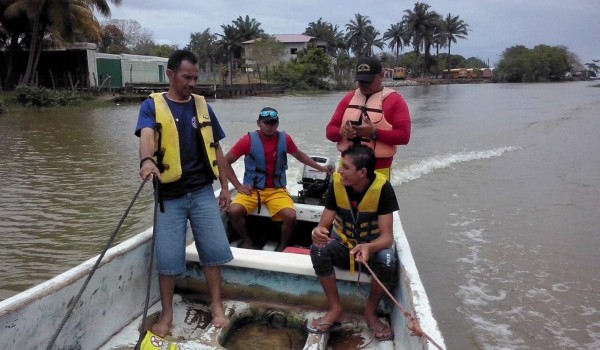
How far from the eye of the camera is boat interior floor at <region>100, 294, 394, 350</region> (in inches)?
121

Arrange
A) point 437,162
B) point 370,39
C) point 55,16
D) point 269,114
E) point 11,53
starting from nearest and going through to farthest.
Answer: point 269,114 → point 437,162 → point 55,16 → point 11,53 → point 370,39

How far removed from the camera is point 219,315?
10.7 feet

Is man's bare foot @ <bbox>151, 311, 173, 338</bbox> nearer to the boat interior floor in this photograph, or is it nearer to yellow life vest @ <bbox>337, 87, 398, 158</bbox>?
the boat interior floor

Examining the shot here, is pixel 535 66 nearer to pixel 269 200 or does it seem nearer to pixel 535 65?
pixel 535 65

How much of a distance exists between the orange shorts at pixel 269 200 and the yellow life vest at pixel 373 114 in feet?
2.58

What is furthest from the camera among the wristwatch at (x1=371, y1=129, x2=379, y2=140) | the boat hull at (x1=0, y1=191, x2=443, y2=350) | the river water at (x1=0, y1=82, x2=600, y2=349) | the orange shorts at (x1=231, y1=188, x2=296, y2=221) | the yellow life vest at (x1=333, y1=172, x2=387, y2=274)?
the river water at (x1=0, y1=82, x2=600, y2=349)

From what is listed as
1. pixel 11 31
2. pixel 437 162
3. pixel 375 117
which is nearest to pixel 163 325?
pixel 375 117

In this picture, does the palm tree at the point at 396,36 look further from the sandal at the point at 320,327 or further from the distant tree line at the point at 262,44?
the sandal at the point at 320,327

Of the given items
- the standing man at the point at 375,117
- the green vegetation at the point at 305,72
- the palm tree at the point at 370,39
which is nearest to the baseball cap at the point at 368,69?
the standing man at the point at 375,117

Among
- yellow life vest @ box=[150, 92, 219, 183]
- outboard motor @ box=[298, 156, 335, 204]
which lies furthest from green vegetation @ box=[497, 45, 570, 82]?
yellow life vest @ box=[150, 92, 219, 183]

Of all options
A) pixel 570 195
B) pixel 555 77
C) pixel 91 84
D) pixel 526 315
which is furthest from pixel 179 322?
pixel 555 77

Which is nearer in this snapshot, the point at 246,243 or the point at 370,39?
the point at 246,243

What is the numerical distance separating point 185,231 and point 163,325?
0.59 metres

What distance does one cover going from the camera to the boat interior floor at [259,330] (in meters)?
3.08
